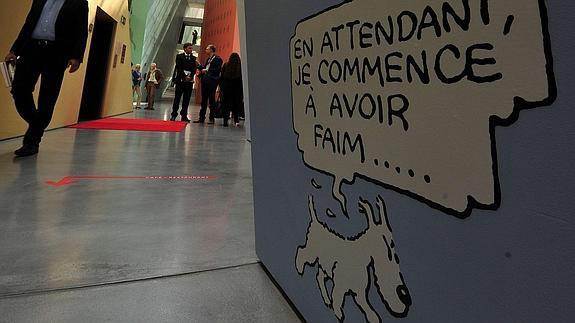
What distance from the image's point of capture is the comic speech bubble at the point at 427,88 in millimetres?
406

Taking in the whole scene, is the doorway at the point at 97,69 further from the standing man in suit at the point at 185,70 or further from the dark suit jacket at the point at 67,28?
the dark suit jacket at the point at 67,28

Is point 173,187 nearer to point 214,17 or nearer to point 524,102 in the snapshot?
point 524,102

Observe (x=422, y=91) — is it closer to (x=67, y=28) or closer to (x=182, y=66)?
(x=67, y=28)


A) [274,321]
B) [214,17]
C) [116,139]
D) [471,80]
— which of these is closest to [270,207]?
[274,321]

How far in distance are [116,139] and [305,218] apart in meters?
3.87

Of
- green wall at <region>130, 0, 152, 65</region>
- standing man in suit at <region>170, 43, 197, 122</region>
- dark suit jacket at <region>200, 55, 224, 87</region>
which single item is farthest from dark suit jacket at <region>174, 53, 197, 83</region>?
green wall at <region>130, 0, 152, 65</region>

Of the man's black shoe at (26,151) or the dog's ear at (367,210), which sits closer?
the dog's ear at (367,210)

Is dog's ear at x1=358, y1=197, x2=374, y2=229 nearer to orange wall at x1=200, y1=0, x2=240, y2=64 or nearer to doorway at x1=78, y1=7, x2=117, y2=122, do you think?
doorway at x1=78, y1=7, x2=117, y2=122

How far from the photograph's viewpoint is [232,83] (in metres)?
6.73

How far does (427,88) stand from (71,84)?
6.44 meters

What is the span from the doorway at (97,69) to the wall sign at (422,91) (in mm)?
7646

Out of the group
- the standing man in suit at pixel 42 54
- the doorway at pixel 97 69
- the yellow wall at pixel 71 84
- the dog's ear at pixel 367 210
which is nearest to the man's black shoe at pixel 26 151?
the standing man in suit at pixel 42 54

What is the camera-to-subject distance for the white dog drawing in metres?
0.62

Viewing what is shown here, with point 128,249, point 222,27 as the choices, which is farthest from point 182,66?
point 222,27
